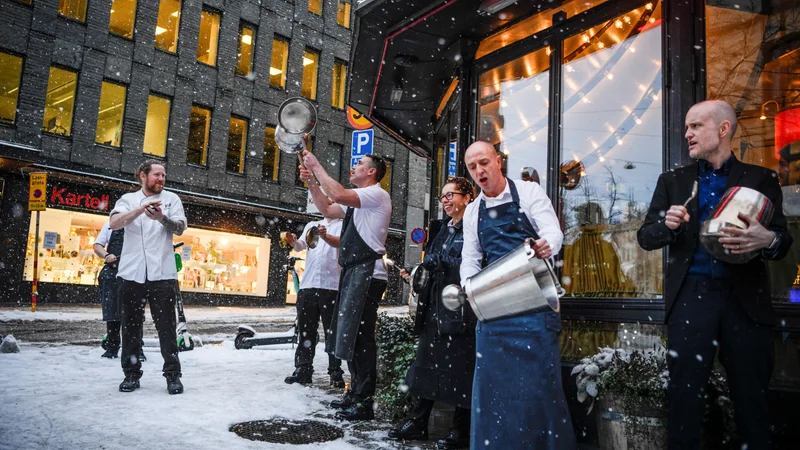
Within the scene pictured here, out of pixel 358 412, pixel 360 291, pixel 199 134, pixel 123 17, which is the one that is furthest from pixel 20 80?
pixel 358 412

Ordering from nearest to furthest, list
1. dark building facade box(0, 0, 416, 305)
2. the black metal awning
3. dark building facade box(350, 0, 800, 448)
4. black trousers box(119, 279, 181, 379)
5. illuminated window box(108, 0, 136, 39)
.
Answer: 1. dark building facade box(350, 0, 800, 448)
2. black trousers box(119, 279, 181, 379)
3. the black metal awning
4. dark building facade box(0, 0, 416, 305)
5. illuminated window box(108, 0, 136, 39)

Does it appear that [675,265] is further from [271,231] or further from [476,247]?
[271,231]

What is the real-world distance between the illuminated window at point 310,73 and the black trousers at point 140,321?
2162 centimetres

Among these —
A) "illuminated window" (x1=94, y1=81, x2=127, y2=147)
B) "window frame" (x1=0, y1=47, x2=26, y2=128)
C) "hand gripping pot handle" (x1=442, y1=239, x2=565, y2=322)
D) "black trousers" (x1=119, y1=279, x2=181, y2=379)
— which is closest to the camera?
"hand gripping pot handle" (x1=442, y1=239, x2=565, y2=322)

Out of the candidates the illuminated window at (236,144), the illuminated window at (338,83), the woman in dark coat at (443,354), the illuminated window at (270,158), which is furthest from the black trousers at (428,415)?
the illuminated window at (338,83)

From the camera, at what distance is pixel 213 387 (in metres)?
5.85

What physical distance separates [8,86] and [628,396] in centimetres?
1985

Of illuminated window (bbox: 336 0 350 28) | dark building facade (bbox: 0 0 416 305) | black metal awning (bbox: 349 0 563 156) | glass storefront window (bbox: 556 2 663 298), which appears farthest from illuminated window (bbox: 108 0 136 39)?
glass storefront window (bbox: 556 2 663 298)

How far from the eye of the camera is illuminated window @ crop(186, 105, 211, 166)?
22281 mm

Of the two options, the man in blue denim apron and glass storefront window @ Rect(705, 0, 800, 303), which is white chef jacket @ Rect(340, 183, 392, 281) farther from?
glass storefront window @ Rect(705, 0, 800, 303)

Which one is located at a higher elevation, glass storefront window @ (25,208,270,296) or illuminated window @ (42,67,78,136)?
illuminated window @ (42,67,78,136)

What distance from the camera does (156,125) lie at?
69.9 feet

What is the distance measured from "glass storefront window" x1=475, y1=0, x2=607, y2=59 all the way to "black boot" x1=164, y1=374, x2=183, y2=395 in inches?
178

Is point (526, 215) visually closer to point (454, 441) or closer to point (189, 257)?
point (454, 441)
